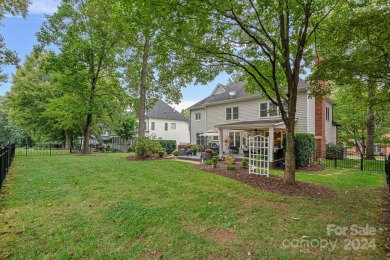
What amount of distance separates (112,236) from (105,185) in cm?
359

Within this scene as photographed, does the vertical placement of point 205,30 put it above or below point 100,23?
below

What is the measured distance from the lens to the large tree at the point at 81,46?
16297 millimetres

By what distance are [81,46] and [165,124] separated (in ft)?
58.7

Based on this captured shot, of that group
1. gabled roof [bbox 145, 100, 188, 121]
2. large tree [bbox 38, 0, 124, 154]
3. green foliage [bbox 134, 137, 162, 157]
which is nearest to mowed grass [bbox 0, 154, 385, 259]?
green foliage [bbox 134, 137, 162, 157]

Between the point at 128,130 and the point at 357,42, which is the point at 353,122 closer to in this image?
the point at 357,42

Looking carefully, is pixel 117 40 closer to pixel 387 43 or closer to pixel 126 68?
pixel 126 68

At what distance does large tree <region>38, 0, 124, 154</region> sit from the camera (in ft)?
53.5

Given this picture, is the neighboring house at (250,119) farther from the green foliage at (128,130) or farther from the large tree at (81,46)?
the large tree at (81,46)

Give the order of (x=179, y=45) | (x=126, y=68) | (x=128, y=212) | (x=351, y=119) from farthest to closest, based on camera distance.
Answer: (x=351, y=119) < (x=126, y=68) < (x=179, y=45) < (x=128, y=212)

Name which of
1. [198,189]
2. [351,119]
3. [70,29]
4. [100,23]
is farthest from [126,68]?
[351,119]

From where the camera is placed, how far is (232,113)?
20297 millimetres

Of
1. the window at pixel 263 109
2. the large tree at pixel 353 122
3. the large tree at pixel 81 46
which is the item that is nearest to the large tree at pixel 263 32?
the window at pixel 263 109

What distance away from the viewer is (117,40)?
16.5 meters

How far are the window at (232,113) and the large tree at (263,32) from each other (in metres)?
11.0
